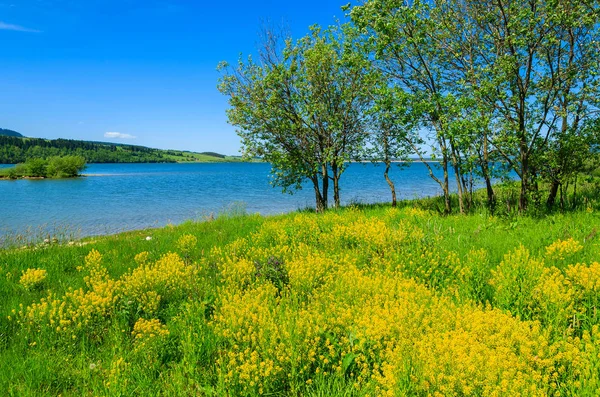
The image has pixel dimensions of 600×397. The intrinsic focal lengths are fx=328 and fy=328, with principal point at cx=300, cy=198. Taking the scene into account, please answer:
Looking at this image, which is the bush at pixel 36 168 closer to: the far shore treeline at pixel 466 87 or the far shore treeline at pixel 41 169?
the far shore treeline at pixel 41 169

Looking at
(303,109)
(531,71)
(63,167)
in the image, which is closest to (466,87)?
(531,71)

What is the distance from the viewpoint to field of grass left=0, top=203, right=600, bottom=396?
10.3ft

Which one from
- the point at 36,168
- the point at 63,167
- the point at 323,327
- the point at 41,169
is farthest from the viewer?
the point at 63,167

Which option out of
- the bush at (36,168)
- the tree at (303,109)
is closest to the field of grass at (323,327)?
the tree at (303,109)

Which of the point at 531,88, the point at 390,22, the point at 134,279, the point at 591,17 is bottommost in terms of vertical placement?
the point at 134,279

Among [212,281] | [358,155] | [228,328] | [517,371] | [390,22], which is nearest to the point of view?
[517,371]

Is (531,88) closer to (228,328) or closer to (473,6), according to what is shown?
(473,6)

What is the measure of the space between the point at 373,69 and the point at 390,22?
2.47 m

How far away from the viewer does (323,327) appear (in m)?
4.02

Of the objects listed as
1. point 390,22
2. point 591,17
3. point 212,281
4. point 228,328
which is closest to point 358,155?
point 390,22

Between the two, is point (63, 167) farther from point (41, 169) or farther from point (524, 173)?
point (524, 173)

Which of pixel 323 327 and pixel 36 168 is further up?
pixel 36 168

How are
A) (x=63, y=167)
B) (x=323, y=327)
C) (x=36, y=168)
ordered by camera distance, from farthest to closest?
(x=63, y=167)
(x=36, y=168)
(x=323, y=327)

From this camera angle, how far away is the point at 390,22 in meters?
11.4
